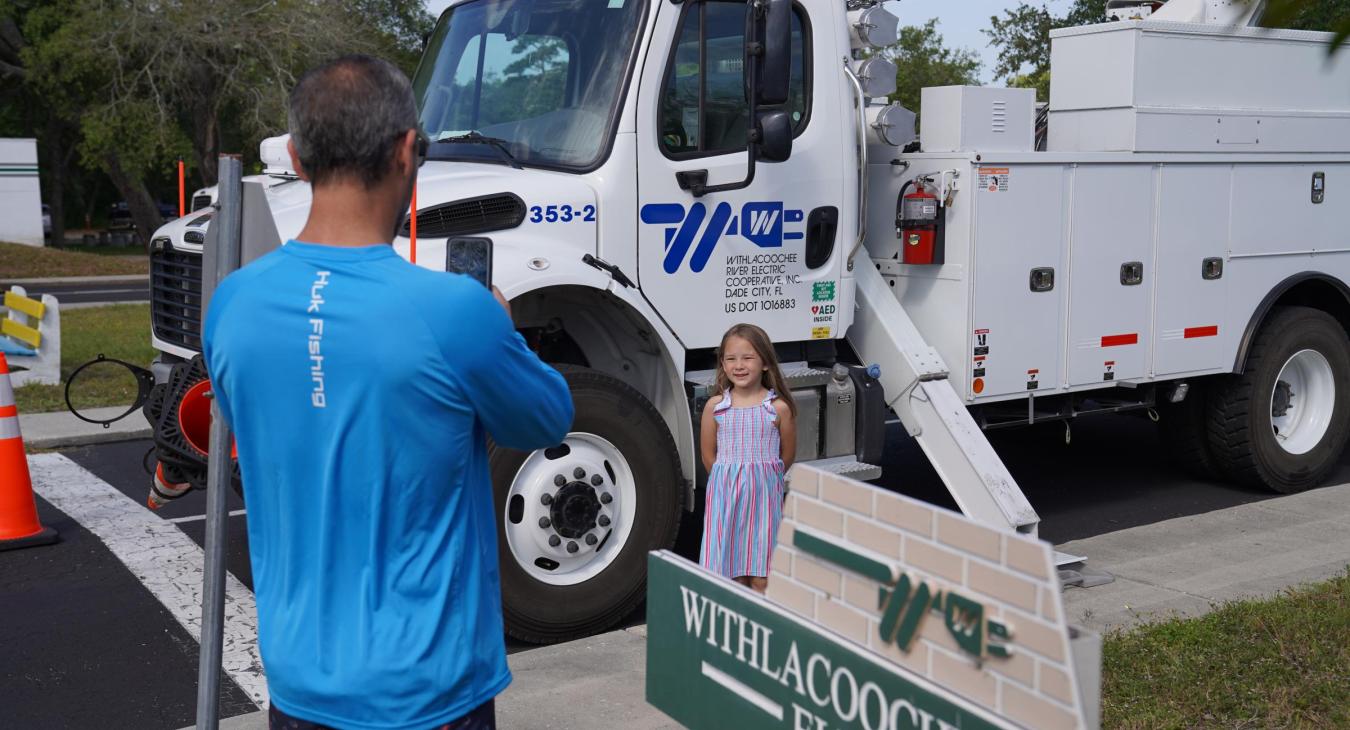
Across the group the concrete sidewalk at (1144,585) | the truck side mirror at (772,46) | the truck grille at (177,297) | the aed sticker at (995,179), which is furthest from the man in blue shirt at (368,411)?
the aed sticker at (995,179)

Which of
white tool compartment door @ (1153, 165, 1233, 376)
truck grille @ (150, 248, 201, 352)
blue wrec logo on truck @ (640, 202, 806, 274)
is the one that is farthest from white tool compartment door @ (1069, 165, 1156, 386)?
truck grille @ (150, 248, 201, 352)

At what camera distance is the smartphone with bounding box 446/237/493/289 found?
2812mm

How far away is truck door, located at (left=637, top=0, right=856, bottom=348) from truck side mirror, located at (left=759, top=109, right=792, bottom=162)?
0.28 m

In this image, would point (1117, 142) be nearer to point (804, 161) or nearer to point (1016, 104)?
point (1016, 104)

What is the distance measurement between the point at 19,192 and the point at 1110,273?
36057mm

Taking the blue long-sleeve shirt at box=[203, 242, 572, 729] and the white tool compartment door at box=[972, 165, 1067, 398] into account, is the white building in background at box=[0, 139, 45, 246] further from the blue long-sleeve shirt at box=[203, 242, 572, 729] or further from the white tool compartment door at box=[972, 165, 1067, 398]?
the blue long-sleeve shirt at box=[203, 242, 572, 729]

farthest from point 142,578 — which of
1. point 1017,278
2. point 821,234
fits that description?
point 1017,278

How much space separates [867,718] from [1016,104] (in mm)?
5477

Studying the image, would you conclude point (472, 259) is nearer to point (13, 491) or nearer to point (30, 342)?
point (13, 491)

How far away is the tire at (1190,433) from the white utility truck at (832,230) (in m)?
0.23

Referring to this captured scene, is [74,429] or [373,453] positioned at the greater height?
[373,453]

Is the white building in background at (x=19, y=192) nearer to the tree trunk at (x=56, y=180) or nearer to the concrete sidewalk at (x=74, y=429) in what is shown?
the tree trunk at (x=56, y=180)

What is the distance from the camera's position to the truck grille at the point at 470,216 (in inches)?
221

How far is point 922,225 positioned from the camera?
679 cm
